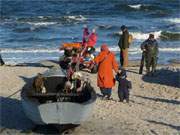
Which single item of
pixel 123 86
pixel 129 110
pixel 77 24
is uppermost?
pixel 123 86

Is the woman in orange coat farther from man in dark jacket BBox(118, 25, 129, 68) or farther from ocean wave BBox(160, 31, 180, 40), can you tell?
ocean wave BBox(160, 31, 180, 40)

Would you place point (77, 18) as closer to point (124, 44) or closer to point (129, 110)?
point (124, 44)

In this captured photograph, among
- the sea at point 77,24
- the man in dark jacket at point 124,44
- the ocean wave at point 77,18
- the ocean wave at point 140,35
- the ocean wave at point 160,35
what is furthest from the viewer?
the ocean wave at point 77,18

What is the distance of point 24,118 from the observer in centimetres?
1557

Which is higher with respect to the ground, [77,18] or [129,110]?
[129,110]

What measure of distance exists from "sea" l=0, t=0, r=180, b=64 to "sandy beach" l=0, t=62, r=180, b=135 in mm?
6773

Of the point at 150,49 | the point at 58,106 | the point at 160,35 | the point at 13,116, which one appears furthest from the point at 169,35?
the point at 58,106

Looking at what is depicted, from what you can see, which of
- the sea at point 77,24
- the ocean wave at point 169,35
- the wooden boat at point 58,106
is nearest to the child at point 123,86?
the wooden boat at point 58,106

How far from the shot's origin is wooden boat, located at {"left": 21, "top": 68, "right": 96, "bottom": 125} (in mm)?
13438

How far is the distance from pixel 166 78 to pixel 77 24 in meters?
25.5

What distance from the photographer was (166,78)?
2064 cm

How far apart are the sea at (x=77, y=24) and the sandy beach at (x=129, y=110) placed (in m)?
6.77

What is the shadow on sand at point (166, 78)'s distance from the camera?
1991 cm

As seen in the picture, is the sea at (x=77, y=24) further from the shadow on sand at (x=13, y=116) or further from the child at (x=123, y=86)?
the child at (x=123, y=86)
